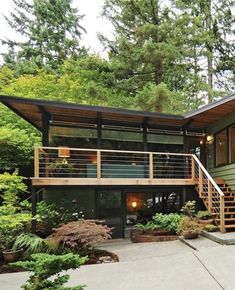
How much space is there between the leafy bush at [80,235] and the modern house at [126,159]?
5.82 ft

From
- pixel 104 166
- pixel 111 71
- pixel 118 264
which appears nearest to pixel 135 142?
pixel 104 166

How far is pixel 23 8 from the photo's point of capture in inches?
932

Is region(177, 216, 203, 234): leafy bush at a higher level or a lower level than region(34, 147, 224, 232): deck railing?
lower

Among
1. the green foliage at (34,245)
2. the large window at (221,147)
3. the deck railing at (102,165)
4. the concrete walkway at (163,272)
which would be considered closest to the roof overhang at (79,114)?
the deck railing at (102,165)

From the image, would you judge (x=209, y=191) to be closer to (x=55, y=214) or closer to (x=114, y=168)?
(x=114, y=168)

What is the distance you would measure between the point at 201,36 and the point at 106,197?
37.0ft

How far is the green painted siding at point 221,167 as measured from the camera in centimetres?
1107

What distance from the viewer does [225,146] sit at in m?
11.8

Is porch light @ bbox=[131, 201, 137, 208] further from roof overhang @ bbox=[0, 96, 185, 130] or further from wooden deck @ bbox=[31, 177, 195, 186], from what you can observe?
roof overhang @ bbox=[0, 96, 185, 130]

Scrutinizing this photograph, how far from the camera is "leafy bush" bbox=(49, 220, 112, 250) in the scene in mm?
7332

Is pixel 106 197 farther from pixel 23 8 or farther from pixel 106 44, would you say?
pixel 23 8

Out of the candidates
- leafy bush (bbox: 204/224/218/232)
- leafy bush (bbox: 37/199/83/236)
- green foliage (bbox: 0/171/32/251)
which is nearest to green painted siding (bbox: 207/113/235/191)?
leafy bush (bbox: 204/224/218/232)

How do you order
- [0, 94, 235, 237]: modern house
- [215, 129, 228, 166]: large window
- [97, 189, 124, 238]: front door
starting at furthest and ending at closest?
[215, 129, 228, 166]: large window < [97, 189, 124, 238]: front door < [0, 94, 235, 237]: modern house

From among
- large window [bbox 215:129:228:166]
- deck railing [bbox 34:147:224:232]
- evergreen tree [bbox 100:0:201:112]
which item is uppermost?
evergreen tree [bbox 100:0:201:112]
